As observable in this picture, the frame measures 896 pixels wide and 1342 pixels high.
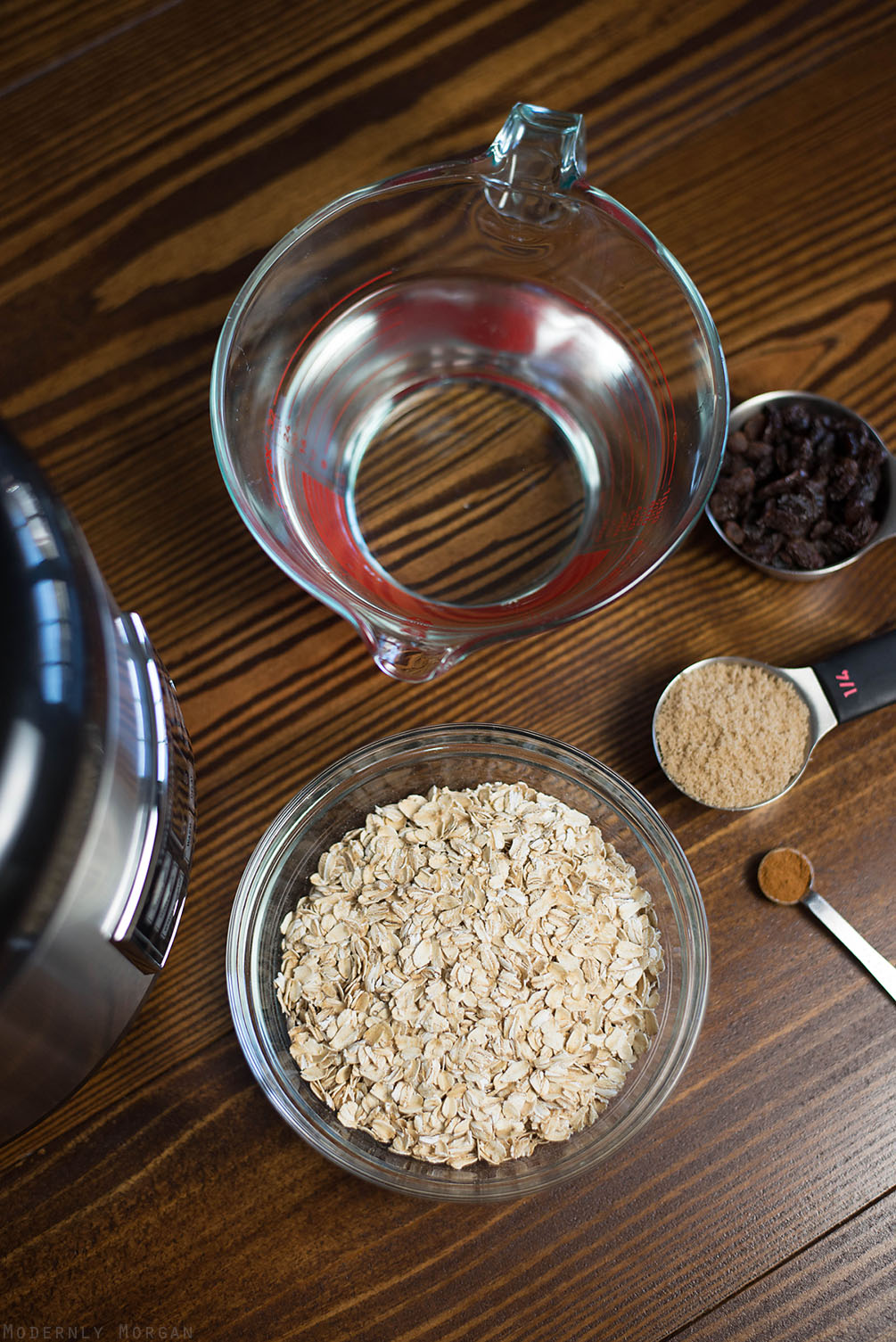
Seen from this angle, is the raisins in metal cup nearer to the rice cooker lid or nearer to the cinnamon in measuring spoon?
the cinnamon in measuring spoon

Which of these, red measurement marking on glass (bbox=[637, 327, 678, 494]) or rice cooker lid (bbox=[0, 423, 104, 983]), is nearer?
rice cooker lid (bbox=[0, 423, 104, 983])

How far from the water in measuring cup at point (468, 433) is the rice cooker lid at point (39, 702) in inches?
18.0


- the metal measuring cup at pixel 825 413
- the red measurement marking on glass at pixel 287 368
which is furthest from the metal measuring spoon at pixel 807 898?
the red measurement marking on glass at pixel 287 368

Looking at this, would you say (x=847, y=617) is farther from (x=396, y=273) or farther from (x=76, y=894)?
(x=76, y=894)

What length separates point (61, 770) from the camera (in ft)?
1.09

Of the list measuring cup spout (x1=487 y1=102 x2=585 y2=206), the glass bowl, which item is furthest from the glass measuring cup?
the glass bowl

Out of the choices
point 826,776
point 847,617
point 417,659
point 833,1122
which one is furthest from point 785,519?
point 833,1122

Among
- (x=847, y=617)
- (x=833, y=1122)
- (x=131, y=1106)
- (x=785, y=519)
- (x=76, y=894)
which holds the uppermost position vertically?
(x=76, y=894)

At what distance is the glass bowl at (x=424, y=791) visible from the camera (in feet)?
2.45

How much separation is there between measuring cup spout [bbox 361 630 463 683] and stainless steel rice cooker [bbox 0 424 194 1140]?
0.25 m

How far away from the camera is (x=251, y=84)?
34.9 inches

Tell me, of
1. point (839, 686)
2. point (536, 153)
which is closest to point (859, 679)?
point (839, 686)

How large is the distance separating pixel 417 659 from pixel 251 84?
0.55 meters

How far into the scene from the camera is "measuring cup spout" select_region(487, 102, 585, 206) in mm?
703
